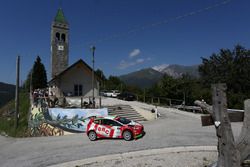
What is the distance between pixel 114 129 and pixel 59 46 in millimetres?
27268

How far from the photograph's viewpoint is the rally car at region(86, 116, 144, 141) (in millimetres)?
12609

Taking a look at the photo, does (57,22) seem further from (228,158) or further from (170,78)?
(228,158)

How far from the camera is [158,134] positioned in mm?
13602

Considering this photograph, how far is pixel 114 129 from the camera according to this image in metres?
12.9

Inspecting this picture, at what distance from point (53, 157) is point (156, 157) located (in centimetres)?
506

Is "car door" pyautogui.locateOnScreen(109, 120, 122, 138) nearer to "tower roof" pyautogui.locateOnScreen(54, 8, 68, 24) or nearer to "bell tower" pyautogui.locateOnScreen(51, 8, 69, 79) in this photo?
"bell tower" pyautogui.locateOnScreen(51, 8, 69, 79)

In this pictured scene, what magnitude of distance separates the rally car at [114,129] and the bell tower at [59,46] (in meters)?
23.7

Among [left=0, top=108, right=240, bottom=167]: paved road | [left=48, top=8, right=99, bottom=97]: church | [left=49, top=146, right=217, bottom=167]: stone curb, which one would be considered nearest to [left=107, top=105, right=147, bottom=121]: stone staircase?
[left=0, top=108, right=240, bottom=167]: paved road

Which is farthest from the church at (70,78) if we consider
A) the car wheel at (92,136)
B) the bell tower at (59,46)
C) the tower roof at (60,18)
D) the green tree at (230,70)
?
Answer: the green tree at (230,70)

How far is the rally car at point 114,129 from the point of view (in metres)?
12.6

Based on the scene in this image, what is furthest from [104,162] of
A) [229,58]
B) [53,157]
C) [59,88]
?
[229,58]

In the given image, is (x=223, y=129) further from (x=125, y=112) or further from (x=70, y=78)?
(x=70, y=78)

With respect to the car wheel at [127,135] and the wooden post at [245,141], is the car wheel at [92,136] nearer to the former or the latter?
the car wheel at [127,135]

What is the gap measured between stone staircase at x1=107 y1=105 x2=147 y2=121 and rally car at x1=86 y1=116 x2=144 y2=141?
6.42 metres
